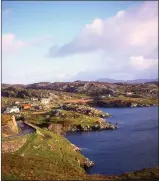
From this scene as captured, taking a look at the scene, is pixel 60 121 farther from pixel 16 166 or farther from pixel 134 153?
pixel 16 166

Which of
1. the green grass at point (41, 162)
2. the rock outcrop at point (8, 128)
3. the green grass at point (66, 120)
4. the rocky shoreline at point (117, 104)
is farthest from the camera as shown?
the rocky shoreline at point (117, 104)

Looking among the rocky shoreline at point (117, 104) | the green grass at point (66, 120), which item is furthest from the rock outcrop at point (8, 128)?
the rocky shoreline at point (117, 104)

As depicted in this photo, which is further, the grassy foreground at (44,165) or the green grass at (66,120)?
the green grass at (66,120)

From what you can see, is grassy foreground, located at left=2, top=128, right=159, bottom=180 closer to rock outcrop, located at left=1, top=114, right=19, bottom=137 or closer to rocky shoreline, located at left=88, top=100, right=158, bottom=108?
rock outcrop, located at left=1, top=114, right=19, bottom=137

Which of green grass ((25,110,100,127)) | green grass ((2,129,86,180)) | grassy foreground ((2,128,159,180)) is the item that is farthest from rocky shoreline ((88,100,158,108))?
grassy foreground ((2,128,159,180))

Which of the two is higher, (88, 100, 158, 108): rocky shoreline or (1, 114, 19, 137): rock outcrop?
(1, 114, 19, 137): rock outcrop

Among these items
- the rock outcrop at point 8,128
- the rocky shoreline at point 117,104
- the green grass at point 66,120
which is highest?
the rock outcrop at point 8,128

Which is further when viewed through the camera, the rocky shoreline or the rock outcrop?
the rocky shoreline

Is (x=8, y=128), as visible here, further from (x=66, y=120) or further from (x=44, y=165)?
(x=66, y=120)

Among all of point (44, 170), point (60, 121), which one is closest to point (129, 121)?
point (60, 121)

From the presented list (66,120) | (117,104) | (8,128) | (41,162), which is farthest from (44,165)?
(117,104)

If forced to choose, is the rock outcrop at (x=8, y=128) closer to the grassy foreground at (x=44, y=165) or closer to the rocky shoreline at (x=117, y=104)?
the grassy foreground at (x=44, y=165)
